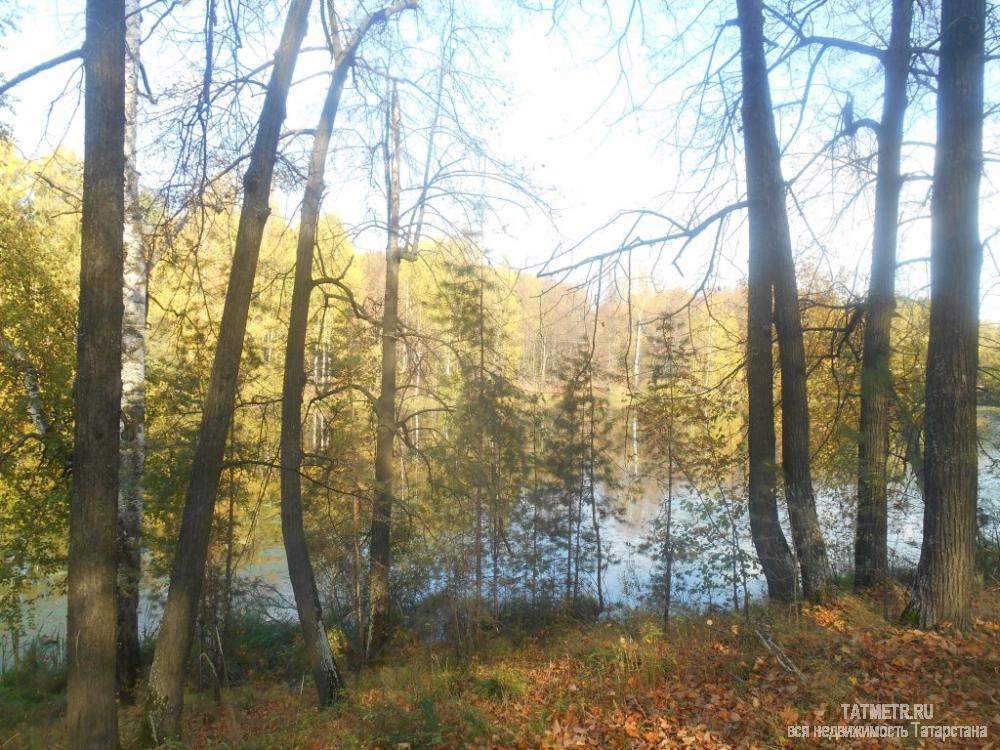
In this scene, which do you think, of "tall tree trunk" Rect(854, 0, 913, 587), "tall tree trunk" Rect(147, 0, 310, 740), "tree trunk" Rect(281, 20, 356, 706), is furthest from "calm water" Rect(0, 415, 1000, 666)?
"tall tree trunk" Rect(147, 0, 310, 740)

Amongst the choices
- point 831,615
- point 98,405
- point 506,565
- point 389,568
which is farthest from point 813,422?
point 98,405

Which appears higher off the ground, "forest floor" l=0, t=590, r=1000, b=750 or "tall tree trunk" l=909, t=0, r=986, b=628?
"tall tree trunk" l=909, t=0, r=986, b=628

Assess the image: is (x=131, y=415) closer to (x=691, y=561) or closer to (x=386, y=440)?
(x=386, y=440)

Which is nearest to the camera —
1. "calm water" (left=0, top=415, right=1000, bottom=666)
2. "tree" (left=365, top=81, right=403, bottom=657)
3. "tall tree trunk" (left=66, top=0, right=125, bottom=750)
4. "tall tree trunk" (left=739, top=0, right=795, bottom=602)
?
"tall tree trunk" (left=66, top=0, right=125, bottom=750)

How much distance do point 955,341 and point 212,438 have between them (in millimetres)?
6630

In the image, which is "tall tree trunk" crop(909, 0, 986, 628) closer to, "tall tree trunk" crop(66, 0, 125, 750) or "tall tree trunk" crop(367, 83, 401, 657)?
"tall tree trunk" crop(66, 0, 125, 750)

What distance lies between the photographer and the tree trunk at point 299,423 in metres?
7.59

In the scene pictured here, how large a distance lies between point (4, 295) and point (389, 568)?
828cm

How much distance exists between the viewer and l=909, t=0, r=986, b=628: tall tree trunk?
5055mm

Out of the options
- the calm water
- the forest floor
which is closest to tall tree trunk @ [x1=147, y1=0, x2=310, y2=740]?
the forest floor

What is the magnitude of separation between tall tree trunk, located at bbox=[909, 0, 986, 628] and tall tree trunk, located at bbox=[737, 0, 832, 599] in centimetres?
216

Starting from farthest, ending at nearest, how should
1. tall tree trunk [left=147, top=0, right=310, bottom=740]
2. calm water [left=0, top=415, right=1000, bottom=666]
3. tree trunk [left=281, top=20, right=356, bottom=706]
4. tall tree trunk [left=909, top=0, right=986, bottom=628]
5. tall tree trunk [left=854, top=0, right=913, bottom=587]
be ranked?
calm water [left=0, top=415, right=1000, bottom=666] < tall tree trunk [left=854, top=0, right=913, bottom=587] < tree trunk [left=281, top=20, right=356, bottom=706] < tall tree trunk [left=147, top=0, right=310, bottom=740] < tall tree trunk [left=909, top=0, right=986, bottom=628]

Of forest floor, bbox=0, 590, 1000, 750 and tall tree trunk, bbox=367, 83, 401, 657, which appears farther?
tall tree trunk, bbox=367, 83, 401, 657

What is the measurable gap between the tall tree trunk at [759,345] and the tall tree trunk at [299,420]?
4908 mm
